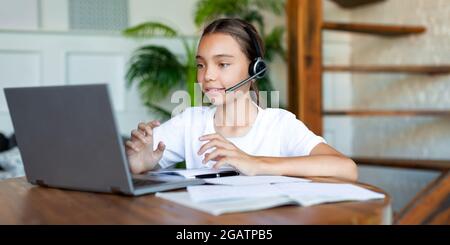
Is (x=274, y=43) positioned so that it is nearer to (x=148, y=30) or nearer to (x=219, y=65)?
(x=148, y=30)

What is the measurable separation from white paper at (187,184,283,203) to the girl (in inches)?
14.4

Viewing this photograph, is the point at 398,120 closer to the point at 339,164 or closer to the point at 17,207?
the point at 339,164

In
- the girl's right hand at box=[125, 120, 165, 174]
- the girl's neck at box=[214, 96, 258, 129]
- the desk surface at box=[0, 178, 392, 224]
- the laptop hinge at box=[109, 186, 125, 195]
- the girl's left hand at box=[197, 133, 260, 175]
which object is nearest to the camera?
the desk surface at box=[0, 178, 392, 224]

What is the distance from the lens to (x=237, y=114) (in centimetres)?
174

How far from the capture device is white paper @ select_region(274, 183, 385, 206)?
0.93 metres

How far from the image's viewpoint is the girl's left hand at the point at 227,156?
1189 mm

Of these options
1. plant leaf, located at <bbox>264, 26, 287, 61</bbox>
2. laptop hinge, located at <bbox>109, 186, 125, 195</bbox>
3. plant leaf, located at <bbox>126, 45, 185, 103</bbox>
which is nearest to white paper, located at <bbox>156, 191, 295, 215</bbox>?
laptop hinge, located at <bbox>109, 186, 125, 195</bbox>

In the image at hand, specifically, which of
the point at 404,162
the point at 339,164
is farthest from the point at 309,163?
the point at 404,162

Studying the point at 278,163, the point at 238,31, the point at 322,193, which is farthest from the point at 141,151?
the point at 322,193

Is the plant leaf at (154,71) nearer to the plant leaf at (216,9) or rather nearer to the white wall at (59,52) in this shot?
the white wall at (59,52)

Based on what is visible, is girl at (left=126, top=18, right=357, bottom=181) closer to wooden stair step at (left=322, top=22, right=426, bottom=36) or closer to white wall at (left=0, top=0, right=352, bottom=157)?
wooden stair step at (left=322, top=22, right=426, bottom=36)

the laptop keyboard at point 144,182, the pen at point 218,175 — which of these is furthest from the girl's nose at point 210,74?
the laptop keyboard at point 144,182

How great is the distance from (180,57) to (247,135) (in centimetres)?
224

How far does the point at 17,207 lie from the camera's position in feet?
3.24
